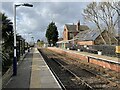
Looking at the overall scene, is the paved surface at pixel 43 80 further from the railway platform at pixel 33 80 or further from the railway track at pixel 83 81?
the railway track at pixel 83 81

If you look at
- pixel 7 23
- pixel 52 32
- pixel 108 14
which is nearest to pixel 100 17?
pixel 108 14

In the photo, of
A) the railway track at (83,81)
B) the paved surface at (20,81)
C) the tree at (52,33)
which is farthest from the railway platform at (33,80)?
the tree at (52,33)

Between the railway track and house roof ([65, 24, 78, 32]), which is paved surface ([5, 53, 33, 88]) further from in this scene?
house roof ([65, 24, 78, 32])

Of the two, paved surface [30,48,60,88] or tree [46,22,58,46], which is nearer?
paved surface [30,48,60,88]

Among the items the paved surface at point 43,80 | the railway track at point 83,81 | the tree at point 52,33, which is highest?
the tree at point 52,33

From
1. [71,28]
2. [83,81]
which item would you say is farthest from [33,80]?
[71,28]

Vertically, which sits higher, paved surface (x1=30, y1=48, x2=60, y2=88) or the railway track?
paved surface (x1=30, y1=48, x2=60, y2=88)

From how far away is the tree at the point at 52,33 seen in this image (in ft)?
386

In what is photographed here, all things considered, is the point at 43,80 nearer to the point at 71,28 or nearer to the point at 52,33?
the point at 52,33

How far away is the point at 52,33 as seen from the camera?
385 ft

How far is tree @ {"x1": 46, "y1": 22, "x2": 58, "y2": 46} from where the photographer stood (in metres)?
118

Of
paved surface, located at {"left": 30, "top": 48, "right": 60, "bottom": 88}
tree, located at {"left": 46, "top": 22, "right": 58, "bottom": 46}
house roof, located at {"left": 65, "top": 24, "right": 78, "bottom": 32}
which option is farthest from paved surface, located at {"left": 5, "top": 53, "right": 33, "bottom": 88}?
house roof, located at {"left": 65, "top": 24, "right": 78, "bottom": 32}

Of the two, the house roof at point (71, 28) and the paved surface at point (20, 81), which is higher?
the house roof at point (71, 28)

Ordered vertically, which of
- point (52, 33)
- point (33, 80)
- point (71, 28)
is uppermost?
point (71, 28)
